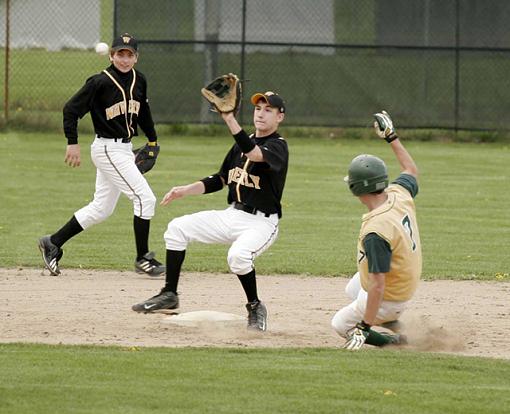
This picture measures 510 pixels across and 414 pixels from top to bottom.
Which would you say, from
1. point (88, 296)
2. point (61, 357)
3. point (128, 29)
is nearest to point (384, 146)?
point (128, 29)

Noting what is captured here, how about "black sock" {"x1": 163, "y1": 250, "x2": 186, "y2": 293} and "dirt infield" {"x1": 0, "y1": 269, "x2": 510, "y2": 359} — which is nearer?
"dirt infield" {"x1": 0, "y1": 269, "x2": 510, "y2": 359}

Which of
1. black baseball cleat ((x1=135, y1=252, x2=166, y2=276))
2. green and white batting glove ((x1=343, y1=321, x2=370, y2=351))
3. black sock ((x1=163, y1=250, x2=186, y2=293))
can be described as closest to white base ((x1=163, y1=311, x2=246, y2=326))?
black sock ((x1=163, y1=250, x2=186, y2=293))

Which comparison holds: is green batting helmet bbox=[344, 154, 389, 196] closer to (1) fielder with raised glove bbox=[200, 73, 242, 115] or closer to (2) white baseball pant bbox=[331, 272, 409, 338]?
(2) white baseball pant bbox=[331, 272, 409, 338]

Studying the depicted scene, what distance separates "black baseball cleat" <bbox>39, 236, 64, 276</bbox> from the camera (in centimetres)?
1055

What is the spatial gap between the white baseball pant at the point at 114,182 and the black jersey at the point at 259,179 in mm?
2351

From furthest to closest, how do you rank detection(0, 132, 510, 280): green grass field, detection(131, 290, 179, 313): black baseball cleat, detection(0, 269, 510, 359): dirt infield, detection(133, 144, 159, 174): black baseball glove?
1. detection(0, 132, 510, 280): green grass field
2. detection(133, 144, 159, 174): black baseball glove
3. detection(131, 290, 179, 313): black baseball cleat
4. detection(0, 269, 510, 359): dirt infield

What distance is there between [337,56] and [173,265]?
1587 cm

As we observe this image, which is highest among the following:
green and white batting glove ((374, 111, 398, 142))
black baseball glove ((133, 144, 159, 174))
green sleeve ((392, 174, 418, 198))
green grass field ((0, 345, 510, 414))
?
green and white batting glove ((374, 111, 398, 142))

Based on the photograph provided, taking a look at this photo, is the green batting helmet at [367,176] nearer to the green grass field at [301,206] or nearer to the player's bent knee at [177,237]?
the player's bent knee at [177,237]

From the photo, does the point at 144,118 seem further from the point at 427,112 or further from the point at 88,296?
the point at 427,112

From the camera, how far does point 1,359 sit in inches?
269

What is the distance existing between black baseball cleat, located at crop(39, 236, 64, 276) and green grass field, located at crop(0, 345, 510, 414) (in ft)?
10.7

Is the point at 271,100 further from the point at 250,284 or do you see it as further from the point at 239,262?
the point at 250,284

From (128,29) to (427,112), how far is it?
6.20 m
